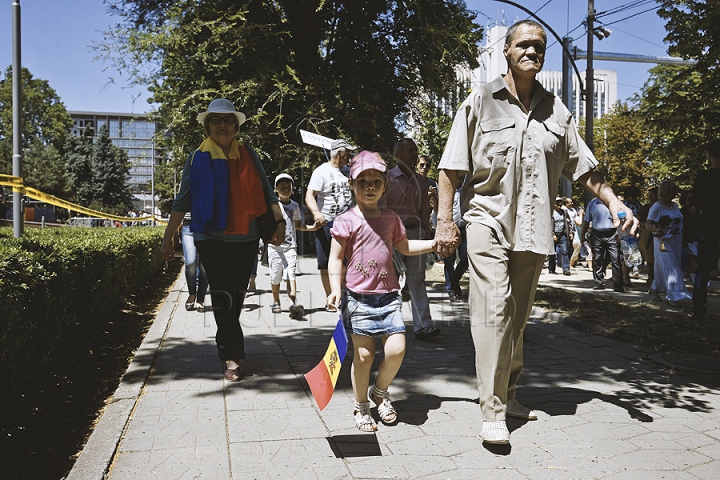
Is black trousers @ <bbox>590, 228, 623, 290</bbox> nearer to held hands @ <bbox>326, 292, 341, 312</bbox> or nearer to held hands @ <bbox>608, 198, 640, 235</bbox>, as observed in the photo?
held hands @ <bbox>608, 198, 640, 235</bbox>

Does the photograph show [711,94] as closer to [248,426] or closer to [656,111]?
[656,111]

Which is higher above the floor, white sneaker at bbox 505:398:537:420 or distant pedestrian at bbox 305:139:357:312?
distant pedestrian at bbox 305:139:357:312

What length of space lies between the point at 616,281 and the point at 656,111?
13.6 feet

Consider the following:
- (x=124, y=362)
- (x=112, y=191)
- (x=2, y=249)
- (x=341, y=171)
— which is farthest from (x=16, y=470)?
(x=112, y=191)

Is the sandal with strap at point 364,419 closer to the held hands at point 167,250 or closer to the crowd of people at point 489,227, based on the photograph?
the crowd of people at point 489,227

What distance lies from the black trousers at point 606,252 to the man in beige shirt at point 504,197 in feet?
25.0

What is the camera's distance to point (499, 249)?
12.2 ft

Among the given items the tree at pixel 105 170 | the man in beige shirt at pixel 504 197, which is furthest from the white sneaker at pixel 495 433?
the tree at pixel 105 170

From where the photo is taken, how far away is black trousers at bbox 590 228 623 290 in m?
11.1

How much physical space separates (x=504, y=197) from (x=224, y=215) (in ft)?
7.27

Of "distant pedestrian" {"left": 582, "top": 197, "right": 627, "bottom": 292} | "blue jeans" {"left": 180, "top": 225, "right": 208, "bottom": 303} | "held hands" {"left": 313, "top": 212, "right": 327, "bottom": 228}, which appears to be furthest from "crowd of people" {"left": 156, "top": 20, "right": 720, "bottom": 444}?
"distant pedestrian" {"left": 582, "top": 197, "right": 627, "bottom": 292}

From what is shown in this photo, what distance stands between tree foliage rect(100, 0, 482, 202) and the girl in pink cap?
541 inches

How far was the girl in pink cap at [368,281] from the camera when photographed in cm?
383

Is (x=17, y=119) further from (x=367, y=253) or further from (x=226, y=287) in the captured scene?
(x=367, y=253)
